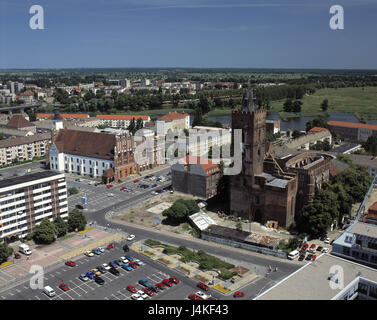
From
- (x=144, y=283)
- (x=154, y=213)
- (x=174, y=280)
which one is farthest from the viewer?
(x=154, y=213)

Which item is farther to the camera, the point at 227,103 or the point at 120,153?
the point at 227,103

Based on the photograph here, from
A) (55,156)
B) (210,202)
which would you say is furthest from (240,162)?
(55,156)

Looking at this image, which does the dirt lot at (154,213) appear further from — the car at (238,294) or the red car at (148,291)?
the car at (238,294)

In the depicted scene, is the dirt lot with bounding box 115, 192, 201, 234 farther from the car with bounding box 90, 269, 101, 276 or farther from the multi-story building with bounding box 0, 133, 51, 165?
the multi-story building with bounding box 0, 133, 51, 165

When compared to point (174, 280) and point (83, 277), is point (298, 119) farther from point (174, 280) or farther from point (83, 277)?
point (83, 277)

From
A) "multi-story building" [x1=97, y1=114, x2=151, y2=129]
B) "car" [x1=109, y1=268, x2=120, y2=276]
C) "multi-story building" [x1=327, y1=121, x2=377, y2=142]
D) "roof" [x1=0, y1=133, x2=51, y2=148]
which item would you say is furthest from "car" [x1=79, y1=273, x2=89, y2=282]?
"multi-story building" [x1=97, y1=114, x2=151, y2=129]

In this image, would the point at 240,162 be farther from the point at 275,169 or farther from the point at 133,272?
the point at 133,272

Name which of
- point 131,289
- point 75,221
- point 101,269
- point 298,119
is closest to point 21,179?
point 75,221
